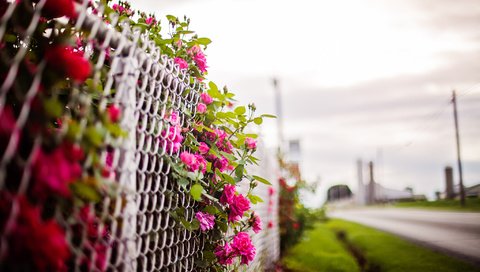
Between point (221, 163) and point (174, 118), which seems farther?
point (221, 163)

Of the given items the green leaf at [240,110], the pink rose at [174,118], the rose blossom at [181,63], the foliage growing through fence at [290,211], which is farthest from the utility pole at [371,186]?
the pink rose at [174,118]

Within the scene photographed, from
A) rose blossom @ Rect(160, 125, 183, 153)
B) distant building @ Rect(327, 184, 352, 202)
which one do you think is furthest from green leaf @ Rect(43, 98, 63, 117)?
distant building @ Rect(327, 184, 352, 202)

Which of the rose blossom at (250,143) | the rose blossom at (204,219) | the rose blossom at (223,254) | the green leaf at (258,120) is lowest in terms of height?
the rose blossom at (223,254)

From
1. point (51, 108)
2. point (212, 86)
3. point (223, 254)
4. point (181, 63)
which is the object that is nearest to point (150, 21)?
point (181, 63)

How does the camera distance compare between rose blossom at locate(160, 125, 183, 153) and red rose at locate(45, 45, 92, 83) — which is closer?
red rose at locate(45, 45, 92, 83)

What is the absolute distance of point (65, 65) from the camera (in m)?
0.84

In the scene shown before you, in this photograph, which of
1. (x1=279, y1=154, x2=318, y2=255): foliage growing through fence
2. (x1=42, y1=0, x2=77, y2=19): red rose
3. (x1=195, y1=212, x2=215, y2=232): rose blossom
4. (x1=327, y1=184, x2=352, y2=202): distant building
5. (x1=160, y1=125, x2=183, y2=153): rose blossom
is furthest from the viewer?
(x1=327, y1=184, x2=352, y2=202): distant building

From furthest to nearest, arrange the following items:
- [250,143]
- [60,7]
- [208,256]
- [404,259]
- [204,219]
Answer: [404,259] → [250,143] → [208,256] → [204,219] → [60,7]

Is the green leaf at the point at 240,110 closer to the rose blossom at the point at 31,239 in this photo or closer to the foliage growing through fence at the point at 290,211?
the rose blossom at the point at 31,239

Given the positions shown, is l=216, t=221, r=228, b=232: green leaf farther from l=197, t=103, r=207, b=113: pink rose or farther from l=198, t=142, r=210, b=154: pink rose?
l=197, t=103, r=207, b=113: pink rose

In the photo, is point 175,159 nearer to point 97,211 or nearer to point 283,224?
point 97,211

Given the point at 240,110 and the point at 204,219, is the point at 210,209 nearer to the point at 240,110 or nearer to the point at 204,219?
the point at 204,219

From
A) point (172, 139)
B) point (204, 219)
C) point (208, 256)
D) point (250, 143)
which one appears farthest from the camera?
point (250, 143)

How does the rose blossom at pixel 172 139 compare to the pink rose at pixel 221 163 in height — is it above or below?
above
